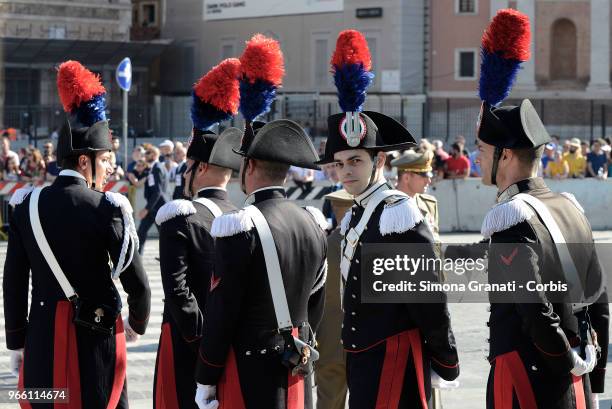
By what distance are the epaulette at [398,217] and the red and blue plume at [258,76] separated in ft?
2.87

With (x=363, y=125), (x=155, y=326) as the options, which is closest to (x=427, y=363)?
(x=363, y=125)

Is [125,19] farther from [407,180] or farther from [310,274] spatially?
[310,274]

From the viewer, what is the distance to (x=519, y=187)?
603 cm

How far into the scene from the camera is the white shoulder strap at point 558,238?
5.88 meters

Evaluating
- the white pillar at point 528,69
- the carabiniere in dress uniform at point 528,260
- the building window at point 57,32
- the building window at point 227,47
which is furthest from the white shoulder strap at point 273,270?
the building window at point 227,47

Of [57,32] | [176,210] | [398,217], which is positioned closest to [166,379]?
[176,210]

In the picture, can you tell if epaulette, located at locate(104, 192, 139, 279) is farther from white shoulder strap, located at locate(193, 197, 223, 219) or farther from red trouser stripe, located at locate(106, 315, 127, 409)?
white shoulder strap, located at locate(193, 197, 223, 219)

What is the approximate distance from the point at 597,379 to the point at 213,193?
239cm

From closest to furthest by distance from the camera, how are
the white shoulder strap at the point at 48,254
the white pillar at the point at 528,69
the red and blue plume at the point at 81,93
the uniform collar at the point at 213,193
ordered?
the white shoulder strap at the point at 48,254, the red and blue plume at the point at 81,93, the uniform collar at the point at 213,193, the white pillar at the point at 528,69

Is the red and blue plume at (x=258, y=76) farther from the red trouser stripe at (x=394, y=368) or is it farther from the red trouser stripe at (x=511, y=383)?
the red trouser stripe at (x=511, y=383)

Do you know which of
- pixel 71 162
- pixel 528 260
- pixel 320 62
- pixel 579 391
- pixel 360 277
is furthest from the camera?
pixel 320 62

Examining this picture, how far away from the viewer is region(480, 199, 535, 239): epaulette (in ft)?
19.1

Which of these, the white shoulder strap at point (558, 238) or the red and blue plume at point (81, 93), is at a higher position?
the red and blue plume at point (81, 93)

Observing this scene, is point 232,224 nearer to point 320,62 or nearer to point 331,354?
point 331,354
